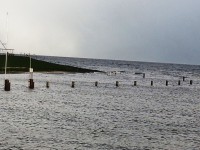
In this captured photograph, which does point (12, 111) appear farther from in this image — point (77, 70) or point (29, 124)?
point (77, 70)

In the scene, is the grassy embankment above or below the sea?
above

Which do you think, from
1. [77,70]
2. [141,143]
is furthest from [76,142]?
[77,70]

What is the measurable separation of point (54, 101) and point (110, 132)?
1958 cm

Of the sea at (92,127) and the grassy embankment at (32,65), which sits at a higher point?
the grassy embankment at (32,65)

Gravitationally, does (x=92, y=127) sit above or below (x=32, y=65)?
below

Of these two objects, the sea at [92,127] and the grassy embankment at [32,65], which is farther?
the grassy embankment at [32,65]

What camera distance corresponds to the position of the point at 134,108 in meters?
43.4

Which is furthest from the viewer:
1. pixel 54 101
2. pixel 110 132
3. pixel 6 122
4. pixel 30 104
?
pixel 54 101

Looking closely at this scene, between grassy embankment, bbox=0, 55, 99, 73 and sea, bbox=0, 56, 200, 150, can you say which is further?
grassy embankment, bbox=0, 55, 99, 73

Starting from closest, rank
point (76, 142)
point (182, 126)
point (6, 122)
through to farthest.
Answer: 1. point (76, 142)
2. point (6, 122)
3. point (182, 126)

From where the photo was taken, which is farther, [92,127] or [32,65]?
[32,65]

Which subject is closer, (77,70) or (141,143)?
(141,143)

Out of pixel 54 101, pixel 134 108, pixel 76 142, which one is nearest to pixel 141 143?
pixel 76 142

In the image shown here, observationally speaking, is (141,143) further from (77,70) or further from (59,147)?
(77,70)
